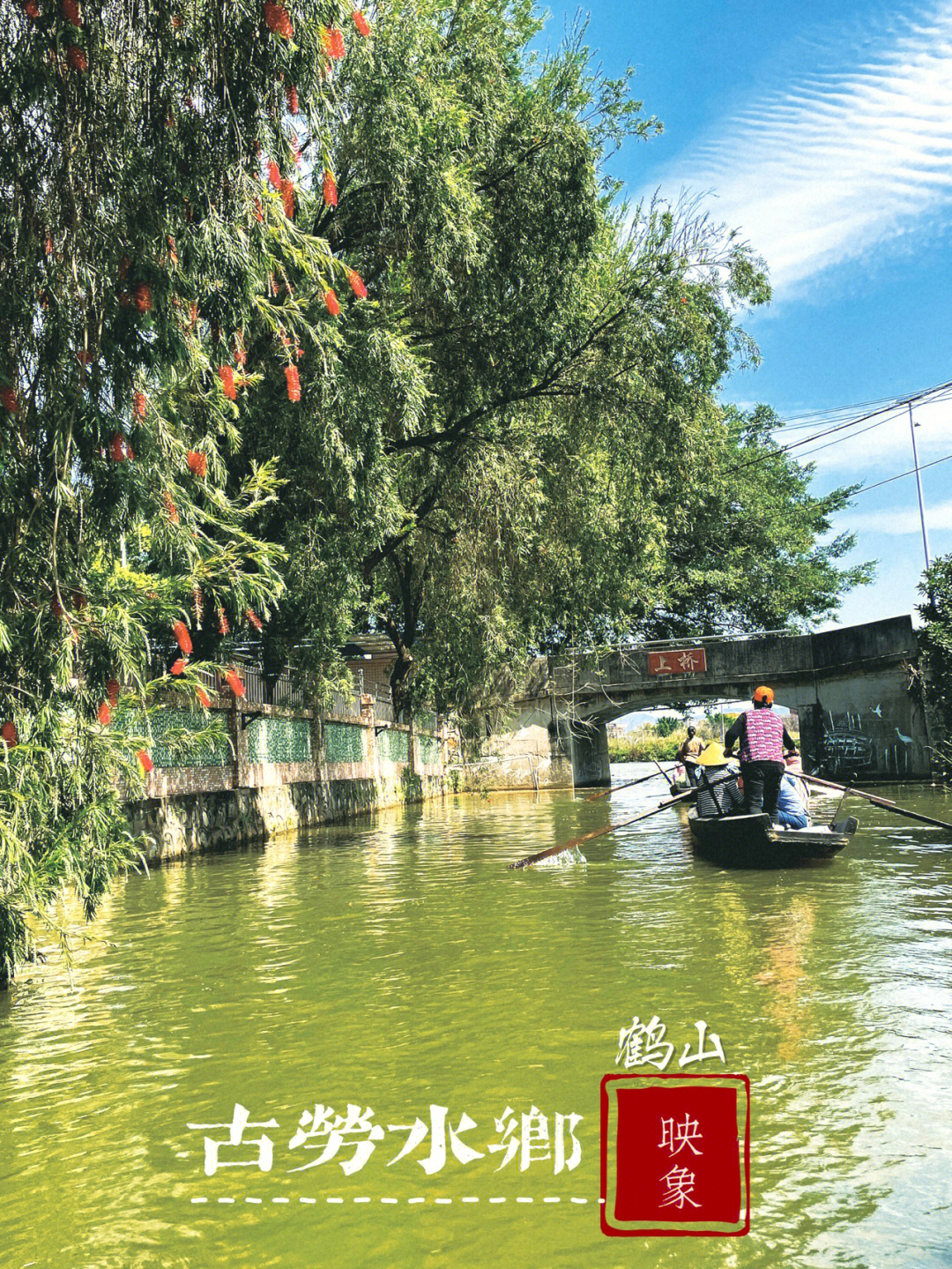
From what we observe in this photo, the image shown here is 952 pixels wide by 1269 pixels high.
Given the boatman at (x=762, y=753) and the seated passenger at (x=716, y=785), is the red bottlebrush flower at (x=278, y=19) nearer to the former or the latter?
the boatman at (x=762, y=753)

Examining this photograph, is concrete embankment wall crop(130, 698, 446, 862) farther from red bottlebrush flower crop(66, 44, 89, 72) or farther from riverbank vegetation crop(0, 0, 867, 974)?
red bottlebrush flower crop(66, 44, 89, 72)

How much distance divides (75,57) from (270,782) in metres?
14.5

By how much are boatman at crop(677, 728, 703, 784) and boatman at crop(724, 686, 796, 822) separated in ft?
13.2

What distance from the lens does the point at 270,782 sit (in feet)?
59.0

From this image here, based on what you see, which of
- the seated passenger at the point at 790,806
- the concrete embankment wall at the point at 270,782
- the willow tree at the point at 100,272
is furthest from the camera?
the concrete embankment wall at the point at 270,782

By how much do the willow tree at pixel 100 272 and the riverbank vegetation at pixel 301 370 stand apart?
2cm

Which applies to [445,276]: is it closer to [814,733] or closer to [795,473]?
[814,733]

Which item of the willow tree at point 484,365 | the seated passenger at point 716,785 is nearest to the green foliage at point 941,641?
the willow tree at point 484,365

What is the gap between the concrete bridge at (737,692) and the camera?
28.1 m

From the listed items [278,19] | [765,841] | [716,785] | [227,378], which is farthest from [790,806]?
[278,19]

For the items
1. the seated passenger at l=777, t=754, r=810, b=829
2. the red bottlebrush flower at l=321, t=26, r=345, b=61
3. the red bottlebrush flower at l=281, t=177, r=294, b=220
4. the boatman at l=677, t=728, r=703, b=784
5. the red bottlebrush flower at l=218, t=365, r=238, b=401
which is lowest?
the seated passenger at l=777, t=754, r=810, b=829

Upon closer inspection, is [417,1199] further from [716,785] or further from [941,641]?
[941,641]

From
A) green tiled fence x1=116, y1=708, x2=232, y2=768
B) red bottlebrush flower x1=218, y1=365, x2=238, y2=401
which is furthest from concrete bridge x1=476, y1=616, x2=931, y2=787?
red bottlebrush flower x1=218, y1=365, x2=238, y2=401

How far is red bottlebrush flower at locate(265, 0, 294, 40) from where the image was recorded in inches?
170
